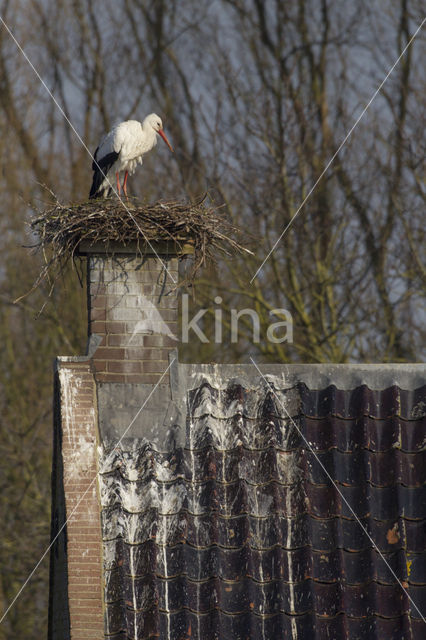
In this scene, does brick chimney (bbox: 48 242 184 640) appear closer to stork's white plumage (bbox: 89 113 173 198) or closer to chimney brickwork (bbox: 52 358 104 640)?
chimney brickwork (bbox: 52 358 104 640)

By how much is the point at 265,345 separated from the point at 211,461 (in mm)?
12049

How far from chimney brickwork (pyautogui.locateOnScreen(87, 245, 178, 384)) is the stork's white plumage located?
314cm

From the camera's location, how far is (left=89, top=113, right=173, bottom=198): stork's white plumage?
8789mm

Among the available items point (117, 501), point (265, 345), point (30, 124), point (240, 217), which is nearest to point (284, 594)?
point (117, 501)

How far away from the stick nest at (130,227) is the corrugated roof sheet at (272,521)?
0.99 meters

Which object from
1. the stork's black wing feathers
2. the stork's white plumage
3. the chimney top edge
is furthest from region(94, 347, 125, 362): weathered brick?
the stork's black wing feathers

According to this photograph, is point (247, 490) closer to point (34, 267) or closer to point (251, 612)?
point (251, 612)

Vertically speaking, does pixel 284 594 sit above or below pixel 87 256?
below

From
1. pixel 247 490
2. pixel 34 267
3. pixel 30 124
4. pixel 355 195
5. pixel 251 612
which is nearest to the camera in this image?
pixel 251 612

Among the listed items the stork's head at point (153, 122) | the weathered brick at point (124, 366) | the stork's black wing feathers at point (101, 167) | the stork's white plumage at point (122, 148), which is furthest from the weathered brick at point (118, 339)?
the stork's head at point (153, 122)

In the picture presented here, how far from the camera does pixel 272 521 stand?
4.81 metres

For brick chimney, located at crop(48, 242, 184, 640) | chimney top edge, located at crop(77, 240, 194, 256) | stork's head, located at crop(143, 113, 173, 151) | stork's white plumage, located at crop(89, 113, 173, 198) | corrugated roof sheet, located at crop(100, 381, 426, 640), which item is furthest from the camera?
stork's head, located at crop(143, 113, 173, 151)

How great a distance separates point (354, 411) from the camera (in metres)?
5.21

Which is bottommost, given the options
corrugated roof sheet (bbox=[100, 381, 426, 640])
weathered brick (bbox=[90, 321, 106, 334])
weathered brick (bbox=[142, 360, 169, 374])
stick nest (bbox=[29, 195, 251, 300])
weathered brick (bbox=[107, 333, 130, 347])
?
corrugated roof sheet (bbox=[100, 381, 426, 640])
